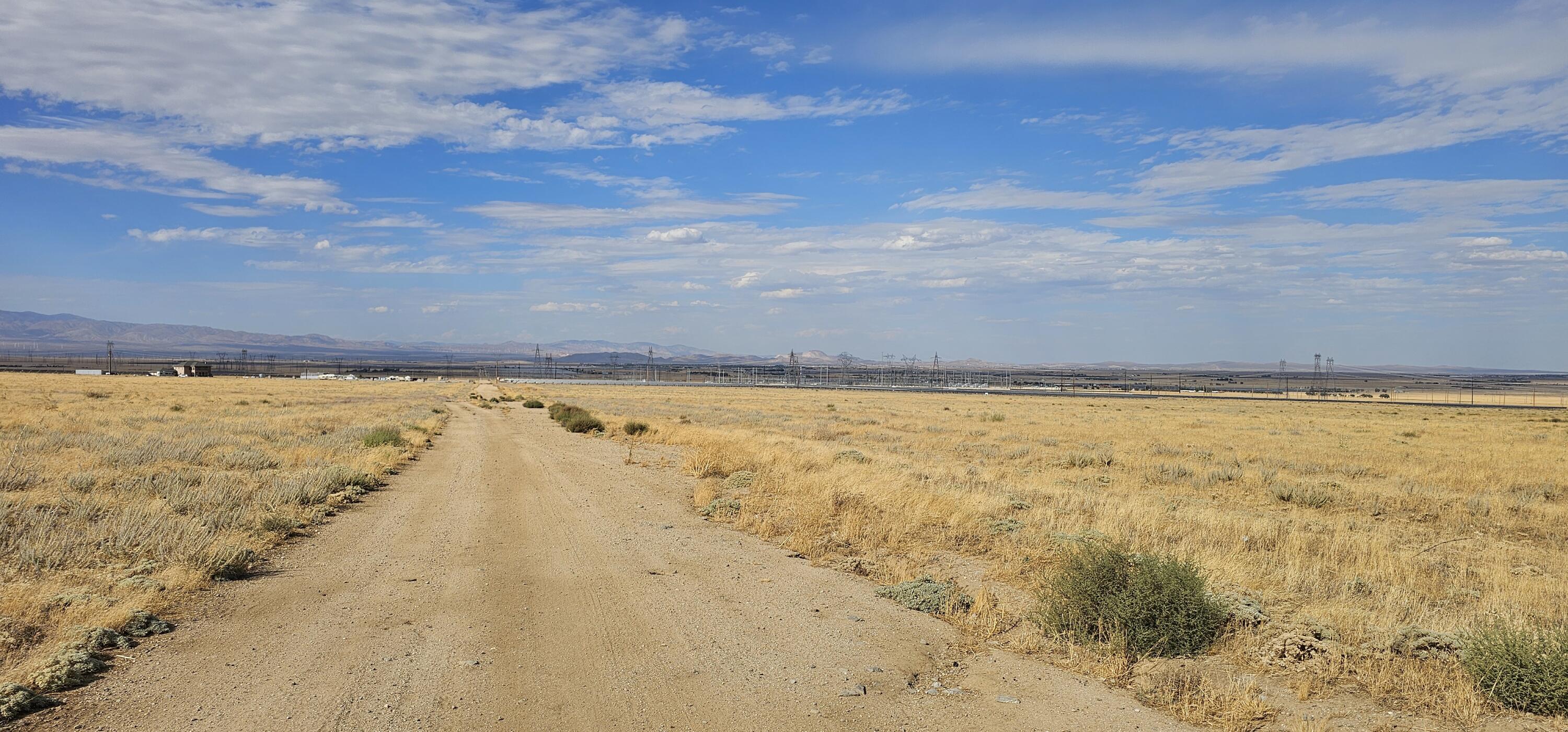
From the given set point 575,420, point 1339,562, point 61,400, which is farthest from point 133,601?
point 61,400

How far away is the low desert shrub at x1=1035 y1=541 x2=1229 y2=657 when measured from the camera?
7320mm

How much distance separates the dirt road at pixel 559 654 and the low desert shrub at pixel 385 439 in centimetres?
1198

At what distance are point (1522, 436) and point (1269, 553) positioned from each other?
3673 centimetres

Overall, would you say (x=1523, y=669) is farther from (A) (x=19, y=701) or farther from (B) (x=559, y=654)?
(A) (x=19, y=701)

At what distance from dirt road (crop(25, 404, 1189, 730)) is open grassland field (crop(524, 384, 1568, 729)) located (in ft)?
3.31

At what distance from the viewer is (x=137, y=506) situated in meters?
11.8

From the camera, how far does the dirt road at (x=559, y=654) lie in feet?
19.0

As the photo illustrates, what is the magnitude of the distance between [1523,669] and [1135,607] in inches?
101

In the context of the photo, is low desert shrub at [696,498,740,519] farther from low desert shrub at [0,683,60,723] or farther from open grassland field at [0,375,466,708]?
low desert shrub at [0,683,60,723]

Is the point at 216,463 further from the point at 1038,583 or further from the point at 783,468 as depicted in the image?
the point at 1038,583

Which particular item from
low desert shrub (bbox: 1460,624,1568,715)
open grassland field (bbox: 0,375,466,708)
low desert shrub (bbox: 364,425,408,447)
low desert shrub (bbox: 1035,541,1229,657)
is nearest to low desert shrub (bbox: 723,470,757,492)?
open grassland field (bbox: 0,375,466,708)

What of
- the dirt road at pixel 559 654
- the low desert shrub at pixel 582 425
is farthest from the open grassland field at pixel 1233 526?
the low desert shrub at pixel 582 425

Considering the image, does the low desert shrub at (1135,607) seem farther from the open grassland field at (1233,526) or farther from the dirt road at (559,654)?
the dirt road at (559,654)

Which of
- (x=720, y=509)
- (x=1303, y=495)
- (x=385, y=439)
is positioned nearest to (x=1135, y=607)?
(x=720, y=509)
